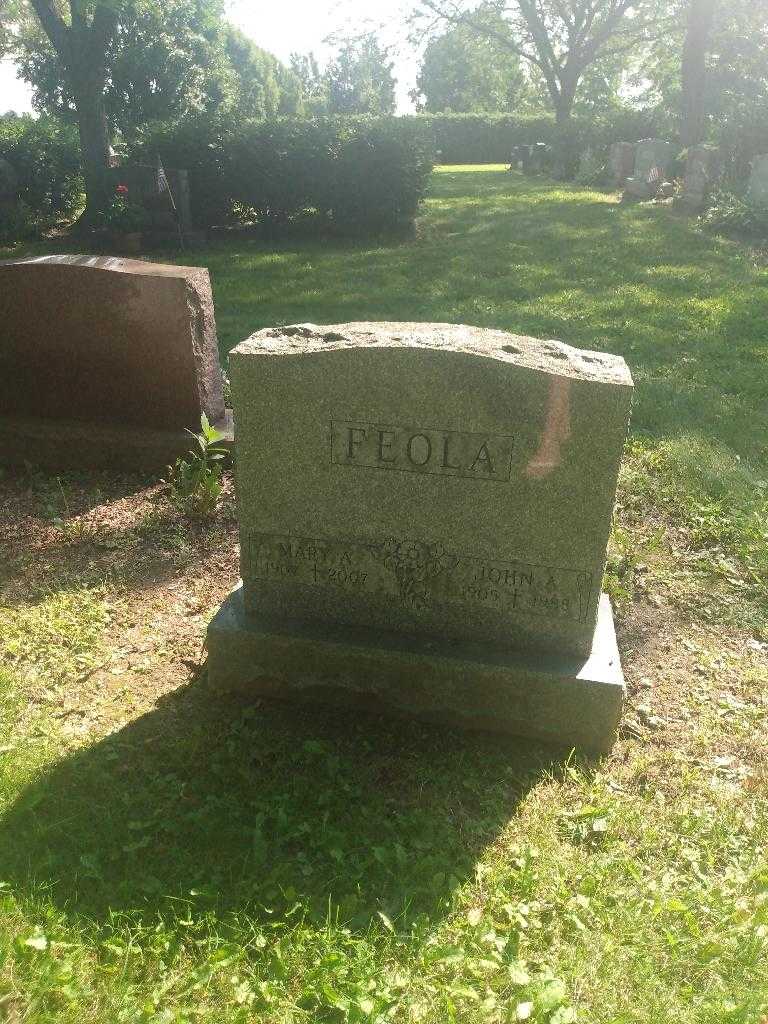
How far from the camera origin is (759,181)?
48.3 ft

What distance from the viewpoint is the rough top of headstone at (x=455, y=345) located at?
2.88 meters

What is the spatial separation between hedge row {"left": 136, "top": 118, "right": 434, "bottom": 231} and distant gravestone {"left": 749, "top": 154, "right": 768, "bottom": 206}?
5.81 meters

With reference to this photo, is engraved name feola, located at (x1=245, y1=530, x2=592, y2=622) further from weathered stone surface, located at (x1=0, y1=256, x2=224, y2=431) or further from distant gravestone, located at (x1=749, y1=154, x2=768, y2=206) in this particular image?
distant gravestone, located at (x1=749, y1=154, x2=768, y2=206)

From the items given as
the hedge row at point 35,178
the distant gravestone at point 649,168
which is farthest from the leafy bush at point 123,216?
the distant gravestone at point 649,168

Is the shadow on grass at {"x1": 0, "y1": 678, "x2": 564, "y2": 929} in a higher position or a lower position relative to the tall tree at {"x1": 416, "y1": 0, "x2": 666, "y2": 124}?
lower

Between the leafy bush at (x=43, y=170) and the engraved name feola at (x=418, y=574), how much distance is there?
603 inches

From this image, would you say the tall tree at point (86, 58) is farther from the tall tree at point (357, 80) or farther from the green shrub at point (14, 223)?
the tall tree at point (357, 80)

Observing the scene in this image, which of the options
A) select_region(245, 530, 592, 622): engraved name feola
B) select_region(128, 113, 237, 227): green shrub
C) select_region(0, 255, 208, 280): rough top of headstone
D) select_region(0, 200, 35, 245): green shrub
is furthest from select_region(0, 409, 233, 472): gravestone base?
select_region(0, 200, 35, 245): green shrub

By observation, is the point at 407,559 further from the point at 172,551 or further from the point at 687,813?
the point at 172,551

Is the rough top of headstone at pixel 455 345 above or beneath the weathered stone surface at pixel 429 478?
above

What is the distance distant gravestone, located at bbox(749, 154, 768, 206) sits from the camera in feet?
47.7

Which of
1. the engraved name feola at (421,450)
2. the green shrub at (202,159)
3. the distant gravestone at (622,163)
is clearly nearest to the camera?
the engraved name feola at (421,450)

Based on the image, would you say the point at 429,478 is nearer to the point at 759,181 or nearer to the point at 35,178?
the point at 759,181

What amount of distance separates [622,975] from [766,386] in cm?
583
